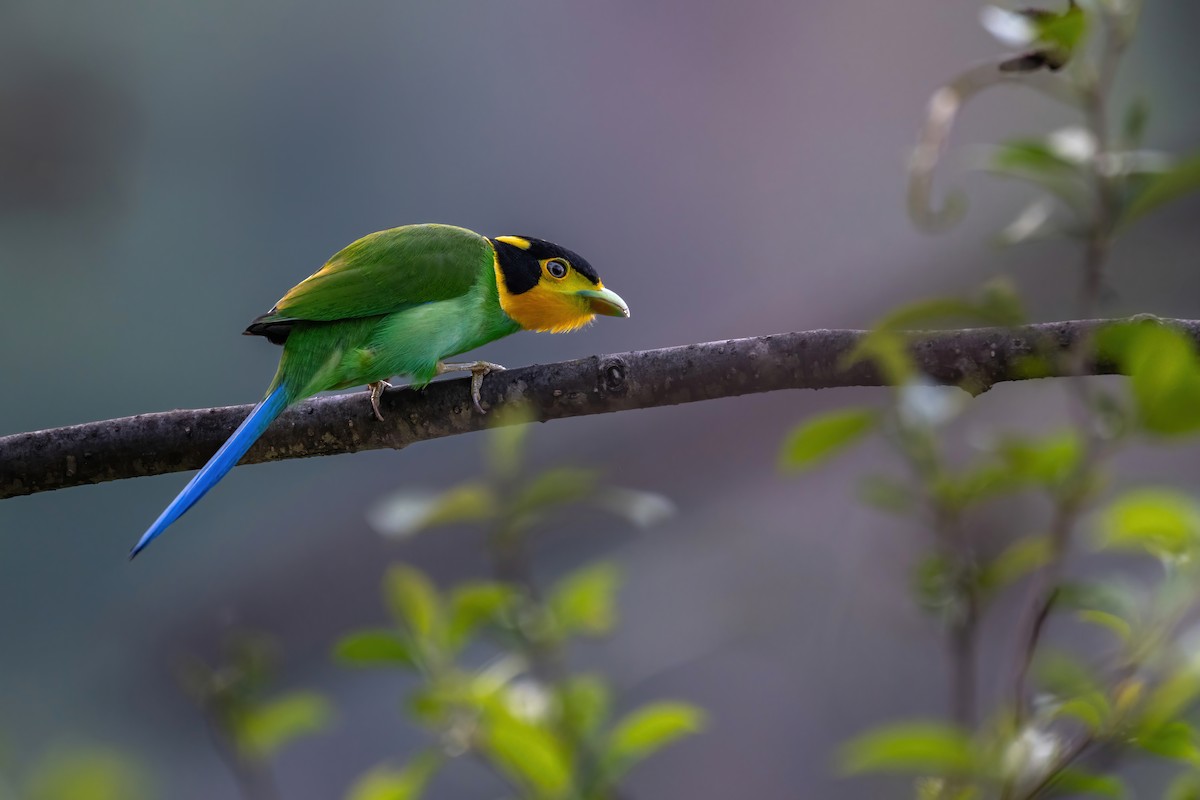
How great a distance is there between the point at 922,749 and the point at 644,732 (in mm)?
236

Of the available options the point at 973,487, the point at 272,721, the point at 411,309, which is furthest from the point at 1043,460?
the point at 411,309

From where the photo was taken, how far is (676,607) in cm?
303

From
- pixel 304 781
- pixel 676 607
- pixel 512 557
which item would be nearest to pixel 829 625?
pixel 676 607

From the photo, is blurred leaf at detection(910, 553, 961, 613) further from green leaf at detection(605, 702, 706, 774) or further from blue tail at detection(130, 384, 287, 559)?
blue tail at detection(130, 384, 287, 559)

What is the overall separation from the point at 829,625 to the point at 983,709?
1.46 feet

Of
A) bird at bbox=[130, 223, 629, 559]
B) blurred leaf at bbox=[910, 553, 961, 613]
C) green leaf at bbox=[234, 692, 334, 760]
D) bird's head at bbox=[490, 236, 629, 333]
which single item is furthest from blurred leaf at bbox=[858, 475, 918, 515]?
bird's head at bbox=[490, 236, 629, 333]

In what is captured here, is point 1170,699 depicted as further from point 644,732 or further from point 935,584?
point 644,732

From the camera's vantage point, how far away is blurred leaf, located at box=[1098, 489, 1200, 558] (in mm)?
680

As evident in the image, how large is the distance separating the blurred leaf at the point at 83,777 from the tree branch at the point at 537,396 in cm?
59

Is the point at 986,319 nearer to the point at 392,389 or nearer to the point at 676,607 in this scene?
the point at 392,389

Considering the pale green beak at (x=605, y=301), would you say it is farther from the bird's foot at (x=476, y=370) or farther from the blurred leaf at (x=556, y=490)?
the blurred leaf at (x=556, y=490)

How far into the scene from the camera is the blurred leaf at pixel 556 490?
37.7 inches

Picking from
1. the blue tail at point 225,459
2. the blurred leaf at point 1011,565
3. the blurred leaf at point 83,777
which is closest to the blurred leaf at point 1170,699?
the blurred leaf at point 1011,565

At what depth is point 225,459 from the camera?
47.3 inches
